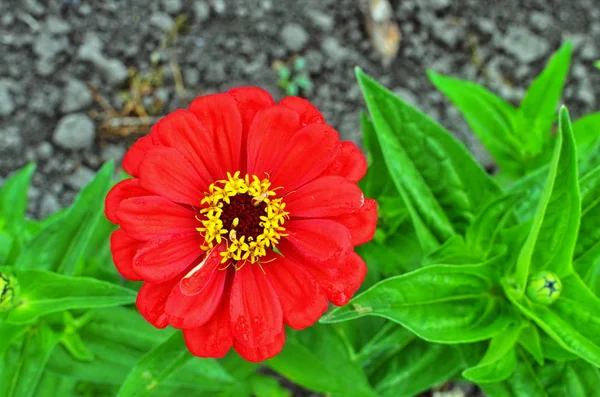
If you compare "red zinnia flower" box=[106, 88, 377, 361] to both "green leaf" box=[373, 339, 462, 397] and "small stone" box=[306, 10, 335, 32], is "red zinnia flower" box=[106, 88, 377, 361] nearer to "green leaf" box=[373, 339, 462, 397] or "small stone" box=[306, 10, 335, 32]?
"green leaf" box=[373, 339, 462, 397]

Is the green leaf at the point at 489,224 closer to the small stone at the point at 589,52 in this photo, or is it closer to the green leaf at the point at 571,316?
the green leaf at the point at 571,316

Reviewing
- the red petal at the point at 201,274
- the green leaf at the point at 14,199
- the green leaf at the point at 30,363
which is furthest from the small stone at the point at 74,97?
the red petal at the point at 201,274

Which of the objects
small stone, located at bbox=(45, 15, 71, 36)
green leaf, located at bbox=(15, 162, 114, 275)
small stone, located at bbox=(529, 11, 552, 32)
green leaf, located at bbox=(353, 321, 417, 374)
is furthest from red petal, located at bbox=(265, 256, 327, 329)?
small stone, located at bbox=(529, 11, 552, 32)

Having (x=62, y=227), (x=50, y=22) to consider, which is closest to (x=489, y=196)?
(x=62, y=227)

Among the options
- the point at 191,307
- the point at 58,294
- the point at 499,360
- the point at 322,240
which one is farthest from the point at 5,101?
the point at 499,360

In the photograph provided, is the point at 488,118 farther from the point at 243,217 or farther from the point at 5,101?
the point at 5,101

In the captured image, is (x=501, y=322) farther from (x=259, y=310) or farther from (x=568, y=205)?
(x=259, y=310)
